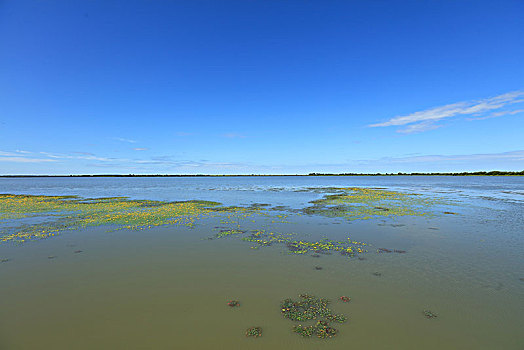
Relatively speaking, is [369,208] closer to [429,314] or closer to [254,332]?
[429,314]

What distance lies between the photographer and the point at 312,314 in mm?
7562

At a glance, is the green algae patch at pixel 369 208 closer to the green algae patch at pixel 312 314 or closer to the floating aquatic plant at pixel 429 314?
the floating aquatic plant at pixel 429 314

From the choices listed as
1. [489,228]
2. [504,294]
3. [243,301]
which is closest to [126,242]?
[243,301]

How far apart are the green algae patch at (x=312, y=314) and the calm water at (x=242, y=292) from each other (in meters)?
0.27

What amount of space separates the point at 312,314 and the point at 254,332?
6.67ft

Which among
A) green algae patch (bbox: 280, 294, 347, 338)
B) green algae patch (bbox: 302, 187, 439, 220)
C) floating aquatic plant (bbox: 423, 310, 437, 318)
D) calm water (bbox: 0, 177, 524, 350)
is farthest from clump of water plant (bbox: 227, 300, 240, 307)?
green algae patch (bbox: 302, 187, 439, 220)

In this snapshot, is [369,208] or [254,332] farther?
[369,208]

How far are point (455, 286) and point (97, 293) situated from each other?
1444cm

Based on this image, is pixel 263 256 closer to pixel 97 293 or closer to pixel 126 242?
pixel 97 293

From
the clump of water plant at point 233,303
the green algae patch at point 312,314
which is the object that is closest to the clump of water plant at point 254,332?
the green algae patch at point 312,314

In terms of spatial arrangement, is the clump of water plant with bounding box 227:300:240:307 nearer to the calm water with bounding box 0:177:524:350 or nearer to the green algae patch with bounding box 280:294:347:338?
the calm water with bounding box 0:177:524:350

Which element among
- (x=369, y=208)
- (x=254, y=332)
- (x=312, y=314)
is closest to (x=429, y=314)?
(x=312, y=314)

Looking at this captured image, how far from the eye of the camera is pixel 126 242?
52.2ft

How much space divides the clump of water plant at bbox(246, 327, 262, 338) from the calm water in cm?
21
